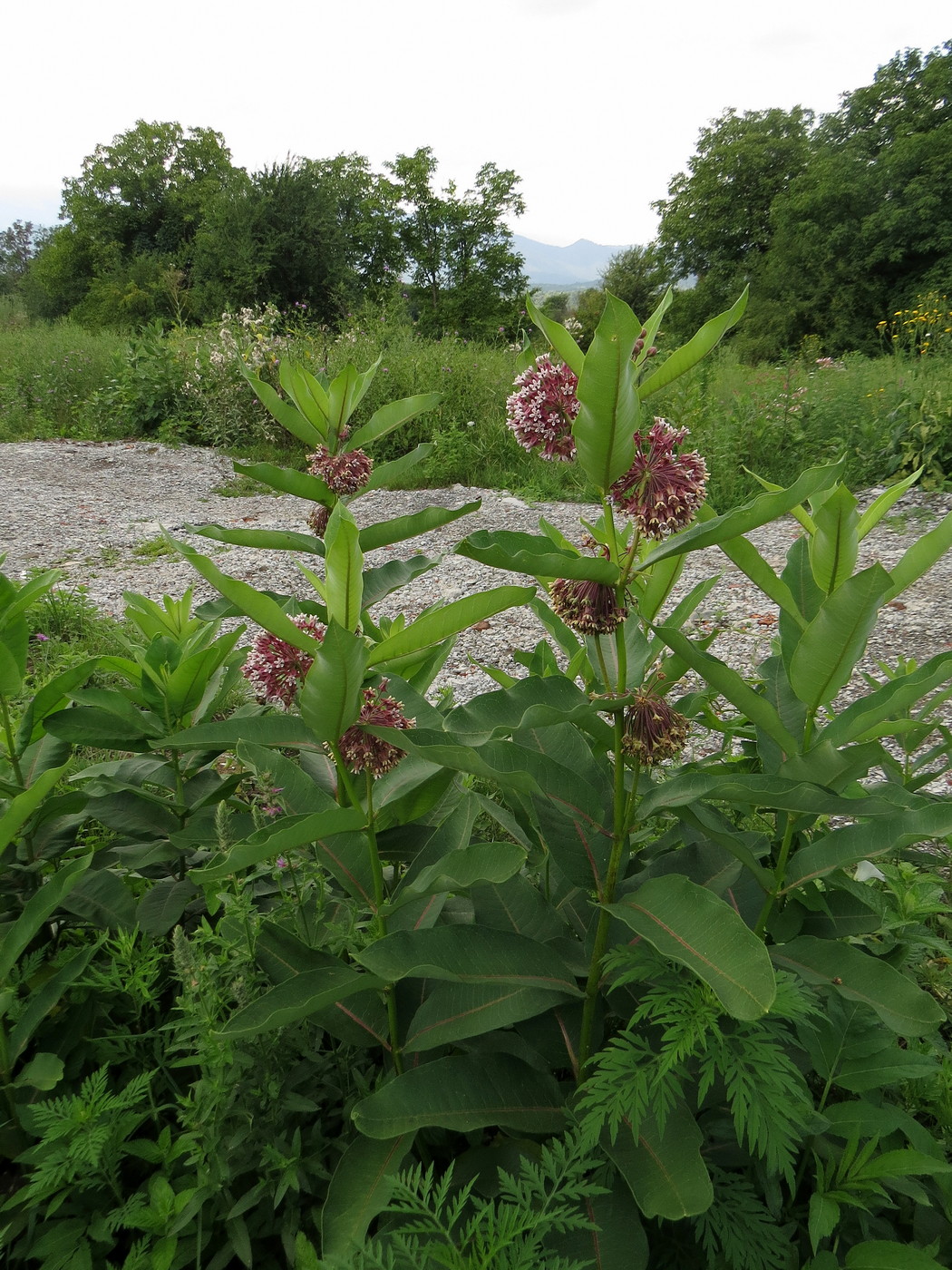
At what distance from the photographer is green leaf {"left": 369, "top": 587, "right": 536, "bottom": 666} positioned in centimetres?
108

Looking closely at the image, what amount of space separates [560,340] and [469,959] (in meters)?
0.92

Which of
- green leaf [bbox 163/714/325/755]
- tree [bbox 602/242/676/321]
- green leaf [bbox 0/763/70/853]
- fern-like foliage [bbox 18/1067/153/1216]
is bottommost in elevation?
fern-like foliage [bbox 18/1067/153/1216]

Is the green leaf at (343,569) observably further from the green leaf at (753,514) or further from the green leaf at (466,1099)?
the green leaf at (466,1099)

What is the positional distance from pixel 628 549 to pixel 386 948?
0.68 metres

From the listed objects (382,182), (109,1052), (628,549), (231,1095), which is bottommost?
(109,1052)

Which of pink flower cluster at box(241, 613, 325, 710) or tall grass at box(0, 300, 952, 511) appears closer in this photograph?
pink flower cluster at box(241, 613, 325, 710)

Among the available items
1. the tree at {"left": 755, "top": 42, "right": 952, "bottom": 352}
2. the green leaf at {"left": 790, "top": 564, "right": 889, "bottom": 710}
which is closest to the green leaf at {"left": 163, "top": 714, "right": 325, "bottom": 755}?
the green leaf at {"left": 790, "top": 564, "right": 889, "bottom": 710}

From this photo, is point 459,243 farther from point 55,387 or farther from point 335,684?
point 335,684

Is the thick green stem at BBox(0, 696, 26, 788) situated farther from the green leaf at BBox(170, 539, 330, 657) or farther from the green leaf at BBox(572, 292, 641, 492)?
the green leaf at BBox(572, 292, 641, 492)

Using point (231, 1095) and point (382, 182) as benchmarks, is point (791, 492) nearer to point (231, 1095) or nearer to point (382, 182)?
point (231, 1095)

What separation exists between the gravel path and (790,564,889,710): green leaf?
191 centimetres

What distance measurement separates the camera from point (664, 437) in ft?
3.54

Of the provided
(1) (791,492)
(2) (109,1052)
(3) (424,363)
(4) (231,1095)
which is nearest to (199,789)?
(2) (109,1052)

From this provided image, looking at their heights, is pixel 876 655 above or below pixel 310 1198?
below
